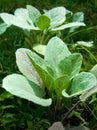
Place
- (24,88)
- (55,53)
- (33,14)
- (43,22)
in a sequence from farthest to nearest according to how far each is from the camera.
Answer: (33,14) → (43,22) → (55,53) → (24,88)

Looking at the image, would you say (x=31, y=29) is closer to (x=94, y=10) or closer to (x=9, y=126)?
(x=9, y=126)

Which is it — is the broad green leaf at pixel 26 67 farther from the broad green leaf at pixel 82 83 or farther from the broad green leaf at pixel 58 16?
the broad green leaf at pixel 58 16

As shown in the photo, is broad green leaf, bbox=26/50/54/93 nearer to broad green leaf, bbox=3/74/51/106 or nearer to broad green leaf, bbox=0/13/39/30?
broad green leaf, bbox=3/74/51/106

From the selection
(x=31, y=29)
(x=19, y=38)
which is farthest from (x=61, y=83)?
(x=19, y=38)

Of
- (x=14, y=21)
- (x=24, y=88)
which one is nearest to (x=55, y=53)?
(x=24, y=88)

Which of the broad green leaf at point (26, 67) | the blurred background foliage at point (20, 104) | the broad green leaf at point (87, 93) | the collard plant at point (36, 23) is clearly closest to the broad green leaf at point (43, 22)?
the collard plant at point (36, 23)

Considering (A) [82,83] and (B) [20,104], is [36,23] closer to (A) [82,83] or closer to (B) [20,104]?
(B) [20,104]
